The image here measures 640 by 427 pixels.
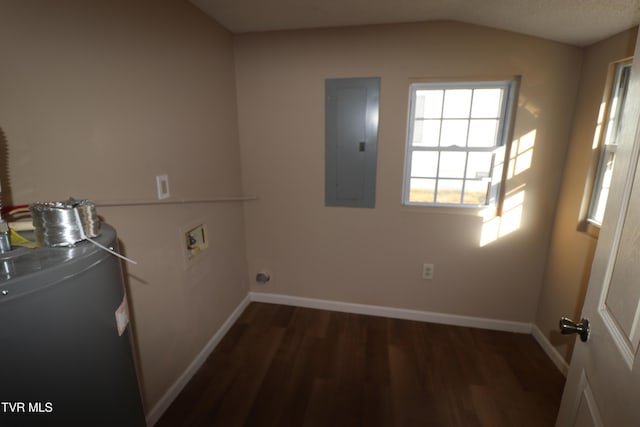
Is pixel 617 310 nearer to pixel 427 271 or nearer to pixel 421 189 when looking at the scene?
pixel 427 271

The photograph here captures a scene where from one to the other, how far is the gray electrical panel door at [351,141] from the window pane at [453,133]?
51 cm

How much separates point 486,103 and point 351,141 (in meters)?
0.99

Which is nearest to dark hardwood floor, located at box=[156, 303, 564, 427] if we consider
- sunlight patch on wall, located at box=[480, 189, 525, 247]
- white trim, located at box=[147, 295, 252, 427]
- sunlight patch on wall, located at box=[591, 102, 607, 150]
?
white trim, located at box=[147, 295, 252, 427]

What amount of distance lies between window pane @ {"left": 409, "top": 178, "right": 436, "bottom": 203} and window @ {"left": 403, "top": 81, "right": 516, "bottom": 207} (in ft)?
0.07

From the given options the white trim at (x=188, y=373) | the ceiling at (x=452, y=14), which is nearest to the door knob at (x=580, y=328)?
the ceiling at (x=452, y=14)

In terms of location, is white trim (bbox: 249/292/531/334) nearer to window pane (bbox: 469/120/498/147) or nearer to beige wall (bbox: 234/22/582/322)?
beige wall (bbox: 234/22/582/322)

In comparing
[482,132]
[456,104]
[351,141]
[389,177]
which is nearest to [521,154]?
[482,132]

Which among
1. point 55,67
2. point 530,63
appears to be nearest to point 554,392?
point 530,63

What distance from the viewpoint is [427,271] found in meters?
A: 2.34

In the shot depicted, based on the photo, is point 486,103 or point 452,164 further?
point 452,164

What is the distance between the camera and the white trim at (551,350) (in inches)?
74.6

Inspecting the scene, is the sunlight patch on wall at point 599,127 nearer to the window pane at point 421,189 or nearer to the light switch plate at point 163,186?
the window pane at point 421,189

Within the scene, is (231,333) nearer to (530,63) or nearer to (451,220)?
(451,220)

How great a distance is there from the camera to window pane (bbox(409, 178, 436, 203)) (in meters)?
2.30
